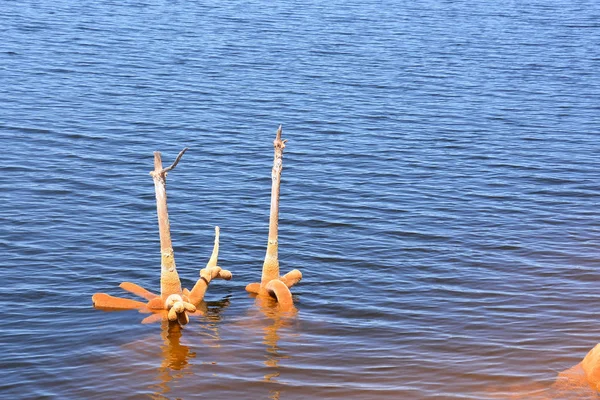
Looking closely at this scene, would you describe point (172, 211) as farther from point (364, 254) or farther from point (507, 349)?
point (507, 349)

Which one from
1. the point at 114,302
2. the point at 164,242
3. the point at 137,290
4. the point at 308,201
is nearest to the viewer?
the point at 164,242

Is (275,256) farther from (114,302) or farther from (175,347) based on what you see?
(114,302)

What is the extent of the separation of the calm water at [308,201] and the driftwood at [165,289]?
49cm

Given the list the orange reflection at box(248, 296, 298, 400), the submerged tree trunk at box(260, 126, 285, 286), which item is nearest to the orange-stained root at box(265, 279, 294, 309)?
the orange reflection at box(248, 296, 298, 400)

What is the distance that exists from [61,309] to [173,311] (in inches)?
156

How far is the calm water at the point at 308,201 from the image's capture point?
20.1 metres

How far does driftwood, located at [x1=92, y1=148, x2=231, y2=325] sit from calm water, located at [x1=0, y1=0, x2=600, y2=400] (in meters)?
0.49

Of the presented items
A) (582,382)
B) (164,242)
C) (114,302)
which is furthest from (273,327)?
(582,382)

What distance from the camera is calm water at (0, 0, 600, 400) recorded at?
66.1 ft

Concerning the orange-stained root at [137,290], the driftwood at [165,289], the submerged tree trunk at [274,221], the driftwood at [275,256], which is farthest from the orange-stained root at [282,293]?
the orange-stained root at [137,290]

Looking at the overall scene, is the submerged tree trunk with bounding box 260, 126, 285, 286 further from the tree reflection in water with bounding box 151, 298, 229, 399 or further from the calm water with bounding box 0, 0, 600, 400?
the tree reflection in water with bounding box 151, 298, 229, 399

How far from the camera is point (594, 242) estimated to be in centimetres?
2717

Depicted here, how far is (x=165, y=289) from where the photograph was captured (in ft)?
→ 70.1

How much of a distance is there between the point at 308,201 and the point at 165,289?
35.0ft
